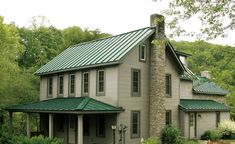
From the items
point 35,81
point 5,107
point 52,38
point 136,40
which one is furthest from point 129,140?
point 52,38

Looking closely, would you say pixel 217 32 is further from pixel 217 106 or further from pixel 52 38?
pixel 52 38

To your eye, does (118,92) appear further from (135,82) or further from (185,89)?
(185,89)

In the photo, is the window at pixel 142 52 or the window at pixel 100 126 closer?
the window at pixel 100 126

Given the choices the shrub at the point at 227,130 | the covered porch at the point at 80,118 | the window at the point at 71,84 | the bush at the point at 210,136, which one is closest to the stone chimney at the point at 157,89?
the covered porch at the point at 80,118

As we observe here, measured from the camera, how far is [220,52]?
44.6 feet

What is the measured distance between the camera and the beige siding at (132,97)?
2431 centimetres

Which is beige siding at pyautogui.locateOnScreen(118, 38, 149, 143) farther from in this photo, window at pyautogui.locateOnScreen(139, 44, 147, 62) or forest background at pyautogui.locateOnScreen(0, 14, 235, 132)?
forest background at pyautogui.locateOnScreen(0, 14, 235, 132)

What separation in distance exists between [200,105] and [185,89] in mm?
1917

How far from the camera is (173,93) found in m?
29.2

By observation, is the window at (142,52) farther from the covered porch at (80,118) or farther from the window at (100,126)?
the window at (100,126)

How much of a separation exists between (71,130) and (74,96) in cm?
257

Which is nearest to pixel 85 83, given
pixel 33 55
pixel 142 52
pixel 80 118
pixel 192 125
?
pixel 142 52

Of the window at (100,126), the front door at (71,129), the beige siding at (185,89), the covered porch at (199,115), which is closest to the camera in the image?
the window at (100,126)

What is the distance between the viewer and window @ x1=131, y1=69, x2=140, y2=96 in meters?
25.3
